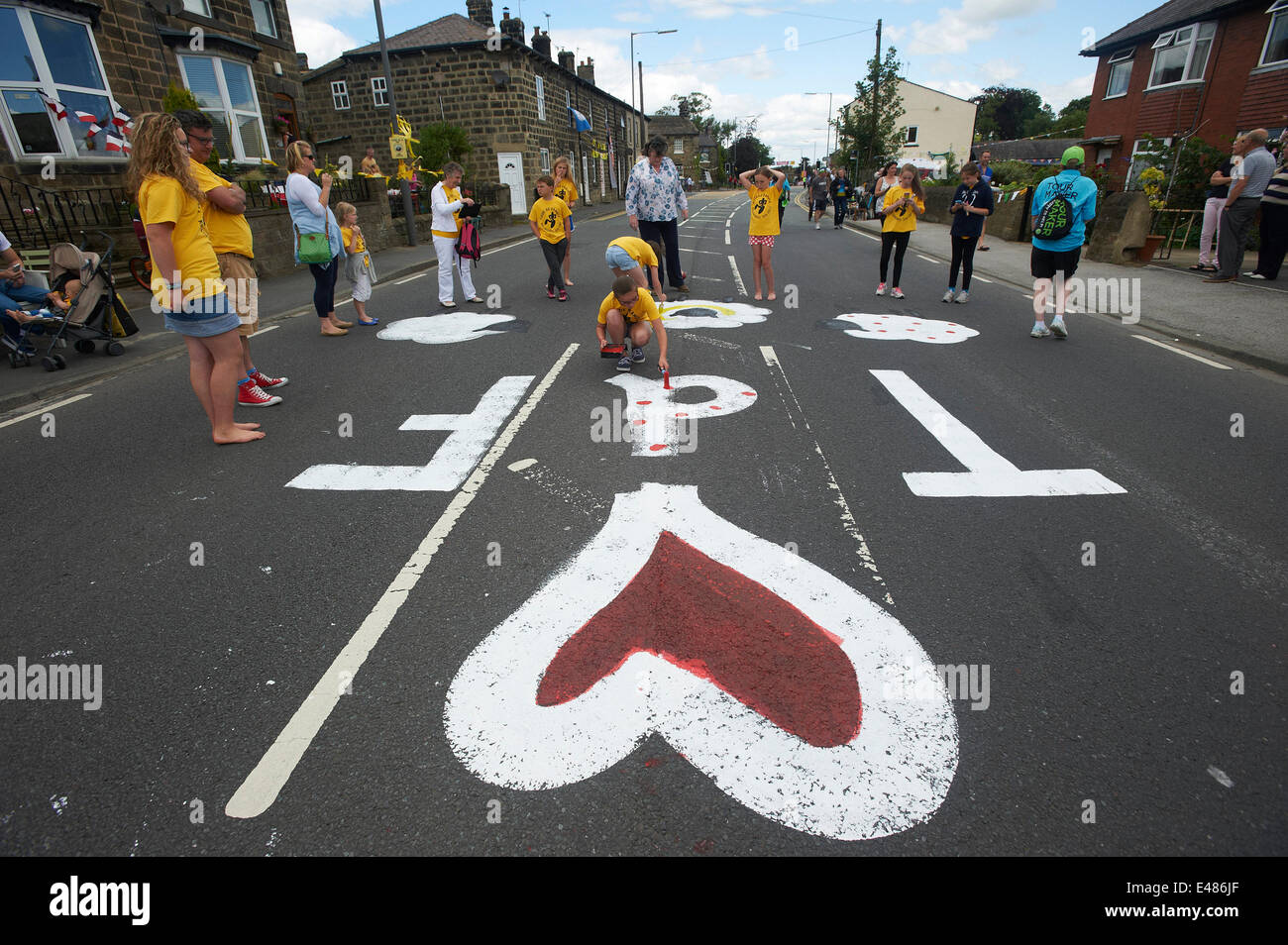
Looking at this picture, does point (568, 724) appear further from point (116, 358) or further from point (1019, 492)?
point (116, 358)

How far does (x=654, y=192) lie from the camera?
9594 mm

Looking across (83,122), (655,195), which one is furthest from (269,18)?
(655,195)

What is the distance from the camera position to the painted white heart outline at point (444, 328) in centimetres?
816

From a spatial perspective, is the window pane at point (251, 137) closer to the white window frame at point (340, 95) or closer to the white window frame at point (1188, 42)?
the white window frame at point (340, 95)

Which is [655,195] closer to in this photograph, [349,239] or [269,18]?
[349,239]

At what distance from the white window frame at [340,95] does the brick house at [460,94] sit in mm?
41

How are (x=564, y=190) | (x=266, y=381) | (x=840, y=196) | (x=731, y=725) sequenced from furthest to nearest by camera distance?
(x=840, y=196), (x=564, y=190), (x=266, y=381), (x=731, y=725)

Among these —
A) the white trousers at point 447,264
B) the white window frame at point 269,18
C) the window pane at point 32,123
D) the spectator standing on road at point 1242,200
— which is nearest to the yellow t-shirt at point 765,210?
the white trousers at point 447,264

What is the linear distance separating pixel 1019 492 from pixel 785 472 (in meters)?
1.43

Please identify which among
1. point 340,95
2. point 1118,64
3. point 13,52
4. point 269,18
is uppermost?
point 269,18

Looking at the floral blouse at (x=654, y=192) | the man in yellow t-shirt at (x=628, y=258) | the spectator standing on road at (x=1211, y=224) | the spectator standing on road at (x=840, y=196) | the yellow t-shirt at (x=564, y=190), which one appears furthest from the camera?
the spectator standing on road at (x=840, y=196)

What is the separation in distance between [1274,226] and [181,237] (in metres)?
14.5
